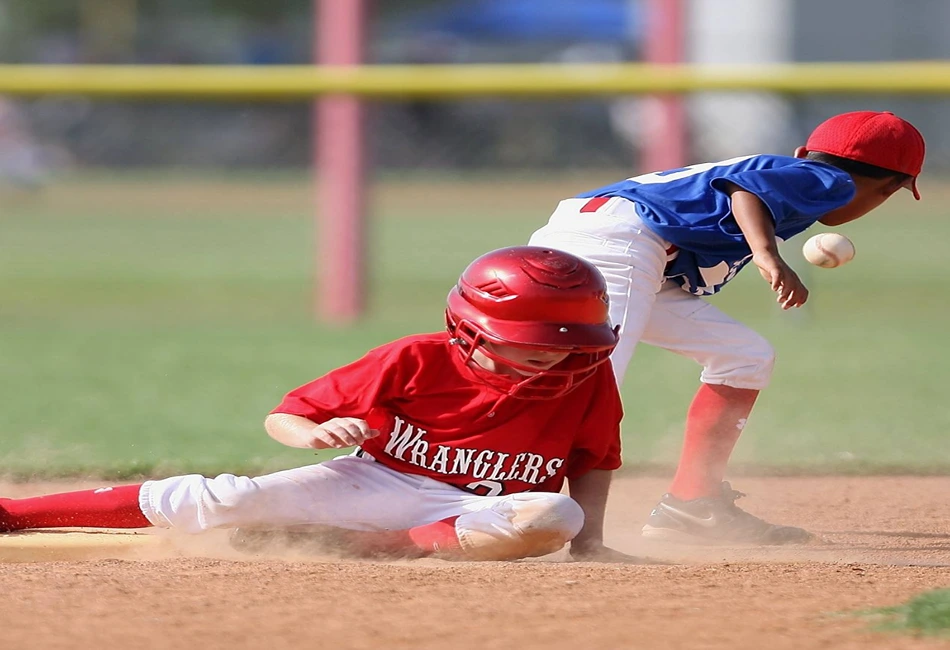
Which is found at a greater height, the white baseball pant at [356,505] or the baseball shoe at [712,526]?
the white baseball pant at [356,505]

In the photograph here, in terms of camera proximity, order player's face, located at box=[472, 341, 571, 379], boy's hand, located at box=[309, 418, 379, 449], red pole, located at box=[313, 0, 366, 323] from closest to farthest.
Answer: boy's hand, located at box=[309, 418, 379, 449], player's face, located at box=[472, 341, 571, 379], red pole, located at box=[313, 0, 366, 323]

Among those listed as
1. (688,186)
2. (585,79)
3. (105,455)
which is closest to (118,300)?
(585,79)

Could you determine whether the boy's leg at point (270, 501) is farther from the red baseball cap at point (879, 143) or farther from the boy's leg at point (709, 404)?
the red baseball cap at point (879, 143)

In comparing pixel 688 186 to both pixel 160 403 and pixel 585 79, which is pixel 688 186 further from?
pixel 585 79

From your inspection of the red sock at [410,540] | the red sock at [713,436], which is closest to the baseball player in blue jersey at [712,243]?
the red sock at [713,436]

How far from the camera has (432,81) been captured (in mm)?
7926

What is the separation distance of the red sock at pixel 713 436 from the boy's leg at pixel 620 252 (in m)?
0.38

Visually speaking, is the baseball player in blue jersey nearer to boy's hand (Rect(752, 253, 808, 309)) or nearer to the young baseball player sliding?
boy's hand (Rect(752, 253, 808, 309))

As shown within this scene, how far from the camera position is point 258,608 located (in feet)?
8.97

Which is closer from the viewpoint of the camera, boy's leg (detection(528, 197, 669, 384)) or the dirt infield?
the dirt infield

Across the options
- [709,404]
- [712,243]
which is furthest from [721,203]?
[709,404]

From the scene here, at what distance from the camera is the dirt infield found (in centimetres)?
253

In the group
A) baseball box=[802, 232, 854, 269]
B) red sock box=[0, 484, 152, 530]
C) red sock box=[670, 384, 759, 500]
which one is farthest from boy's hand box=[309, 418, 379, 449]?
baseball box=[802, 232, 854, 269]

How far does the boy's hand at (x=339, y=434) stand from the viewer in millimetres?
3020
